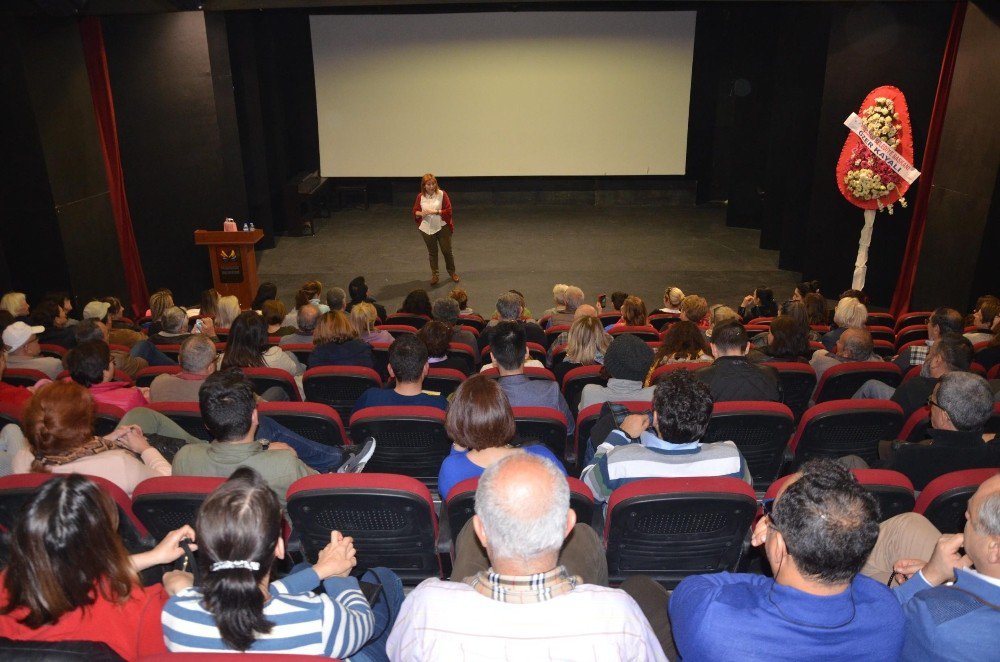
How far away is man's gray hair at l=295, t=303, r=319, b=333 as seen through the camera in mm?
5633

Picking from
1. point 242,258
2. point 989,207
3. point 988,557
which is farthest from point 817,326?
point 242,258

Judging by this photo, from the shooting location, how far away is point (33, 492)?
95.4 inches

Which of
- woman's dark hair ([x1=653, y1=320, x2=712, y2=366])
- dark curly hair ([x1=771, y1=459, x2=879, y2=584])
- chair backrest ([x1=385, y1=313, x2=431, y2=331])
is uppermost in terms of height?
dark curly hair ([x1=771, y1=459, x2=879, y2=584])

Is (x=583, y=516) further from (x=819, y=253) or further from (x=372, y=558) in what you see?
(x=819, y=253)

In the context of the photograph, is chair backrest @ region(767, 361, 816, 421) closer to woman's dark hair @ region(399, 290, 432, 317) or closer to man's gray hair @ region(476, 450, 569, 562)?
man's gray hair @ region(476, 450, 569, 562)

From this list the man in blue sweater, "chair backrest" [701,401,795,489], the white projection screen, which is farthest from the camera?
the white projection screen

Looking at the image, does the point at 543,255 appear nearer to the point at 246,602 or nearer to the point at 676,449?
the point at 676,449

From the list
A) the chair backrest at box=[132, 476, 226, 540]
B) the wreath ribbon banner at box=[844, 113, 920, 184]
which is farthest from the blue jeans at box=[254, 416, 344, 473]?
the wreath ribbon banner at box=[844, 113, 920, 184]

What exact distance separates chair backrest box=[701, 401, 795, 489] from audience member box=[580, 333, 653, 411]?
0.51 m

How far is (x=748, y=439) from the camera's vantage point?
11.5 ft

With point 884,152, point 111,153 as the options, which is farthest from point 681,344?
point 111,153

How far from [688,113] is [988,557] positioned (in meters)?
12.3

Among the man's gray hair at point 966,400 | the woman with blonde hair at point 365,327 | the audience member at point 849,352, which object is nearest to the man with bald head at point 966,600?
the man's gray hair at point 966,400

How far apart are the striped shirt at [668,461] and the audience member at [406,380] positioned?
3.82ft
